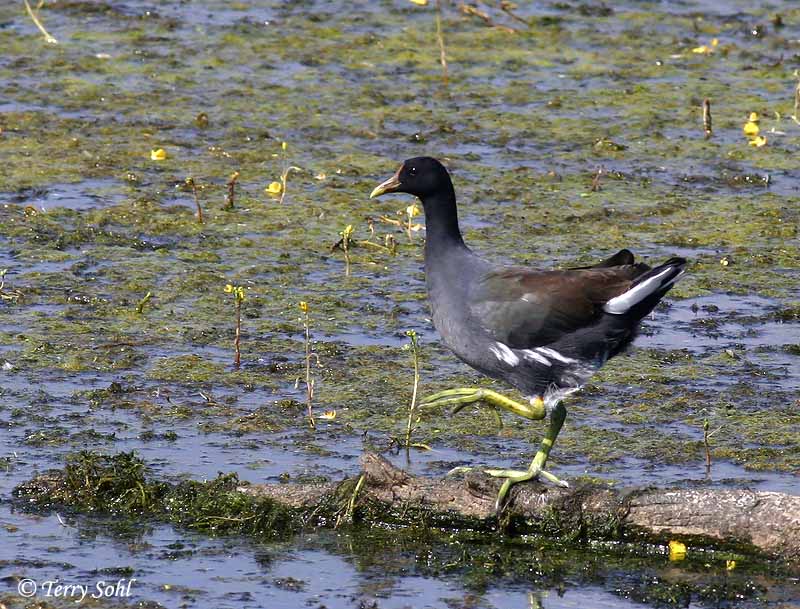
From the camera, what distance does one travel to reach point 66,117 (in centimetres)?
935

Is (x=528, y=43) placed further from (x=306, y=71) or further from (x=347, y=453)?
(x=347, y=453)

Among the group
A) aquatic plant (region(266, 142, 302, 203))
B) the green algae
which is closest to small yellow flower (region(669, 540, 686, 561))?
the green algae

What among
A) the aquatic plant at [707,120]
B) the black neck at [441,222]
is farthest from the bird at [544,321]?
the aquatic plant at [707,120]

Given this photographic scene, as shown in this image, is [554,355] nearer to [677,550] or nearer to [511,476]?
[511,476]

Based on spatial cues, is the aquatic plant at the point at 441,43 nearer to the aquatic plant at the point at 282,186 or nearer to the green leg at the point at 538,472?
the aquatic plant at the point at 282,186

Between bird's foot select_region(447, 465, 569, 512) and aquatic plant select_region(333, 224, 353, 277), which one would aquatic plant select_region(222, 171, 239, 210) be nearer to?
aquatic plant select_region(333, 224, 353, 277)

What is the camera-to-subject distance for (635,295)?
5.17 metres

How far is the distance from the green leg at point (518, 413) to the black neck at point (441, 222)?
0.55m

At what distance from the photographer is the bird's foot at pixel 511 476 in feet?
16.1

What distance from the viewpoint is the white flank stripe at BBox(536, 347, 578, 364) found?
17.2 feet

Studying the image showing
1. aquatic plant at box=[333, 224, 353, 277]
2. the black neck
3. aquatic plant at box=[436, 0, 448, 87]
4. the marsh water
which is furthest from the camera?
aquatic plant at box=[436, 0, 448, 87]

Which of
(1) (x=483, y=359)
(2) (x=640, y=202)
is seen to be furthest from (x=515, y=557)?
(2) (x=640, y=202)

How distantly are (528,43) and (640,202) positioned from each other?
294 centimetres

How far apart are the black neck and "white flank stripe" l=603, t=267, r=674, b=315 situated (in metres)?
0.67
